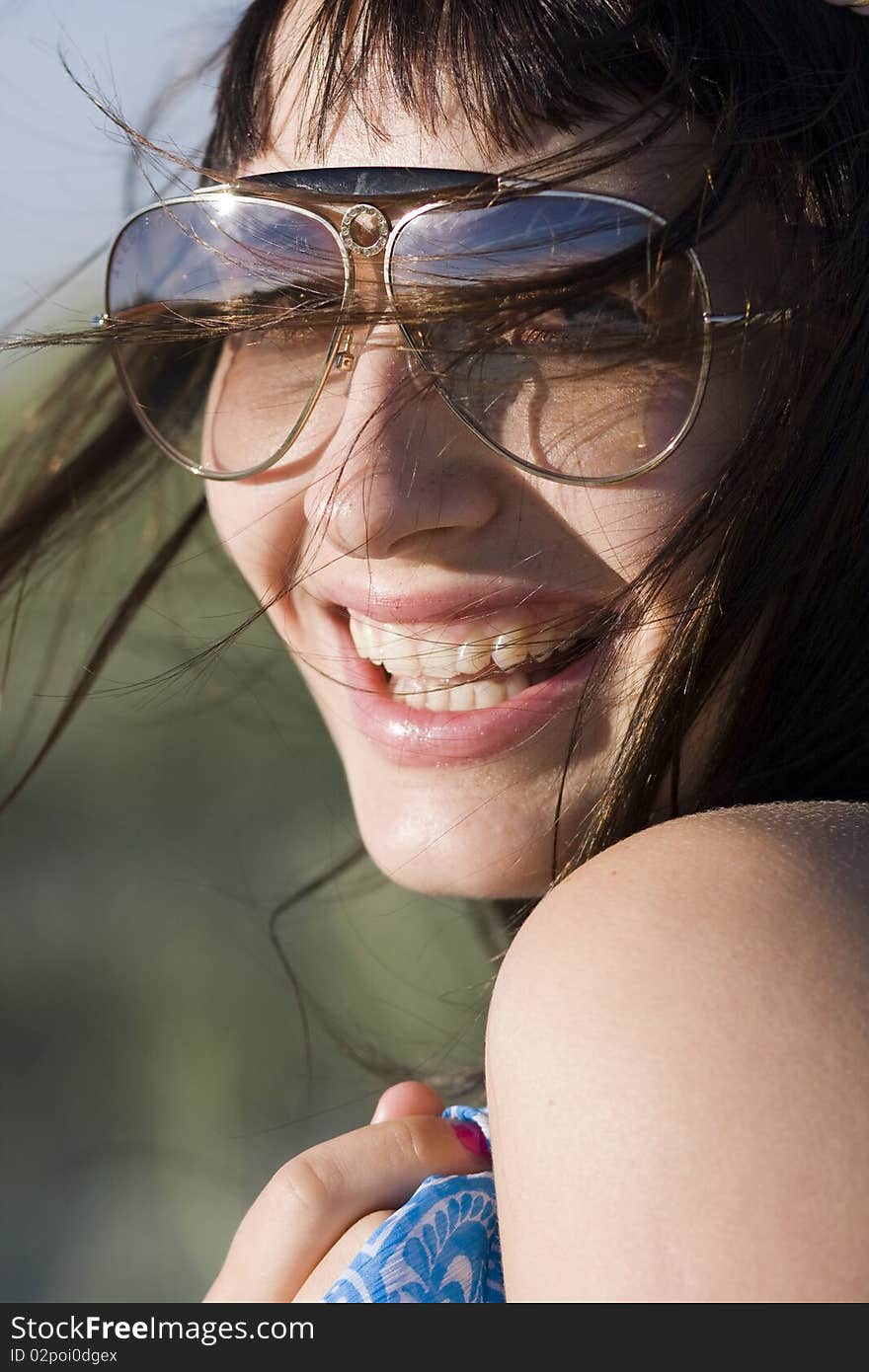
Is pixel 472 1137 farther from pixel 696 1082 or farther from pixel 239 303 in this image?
pixel 239 303

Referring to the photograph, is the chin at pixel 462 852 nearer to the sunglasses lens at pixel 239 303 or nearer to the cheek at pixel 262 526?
the cheek at pixel 262 526

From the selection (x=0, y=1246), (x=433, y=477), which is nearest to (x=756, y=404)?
(x=433, y=477)

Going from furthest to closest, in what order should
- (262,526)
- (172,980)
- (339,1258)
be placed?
(172,980) < (262,526) < (339,1258)

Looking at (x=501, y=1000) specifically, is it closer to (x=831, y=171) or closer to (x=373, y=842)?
(x=373, y=842)

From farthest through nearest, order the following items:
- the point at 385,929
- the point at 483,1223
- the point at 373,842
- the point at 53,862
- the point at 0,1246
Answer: the point at 53,862, the point at 385,929, the point at 0,1246, the point at 373,842, the point at 483,1223

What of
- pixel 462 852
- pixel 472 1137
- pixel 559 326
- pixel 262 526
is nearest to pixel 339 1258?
pixel 472 1137

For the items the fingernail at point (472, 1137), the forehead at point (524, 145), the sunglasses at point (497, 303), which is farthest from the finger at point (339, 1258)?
the forehead at point (524, 145)

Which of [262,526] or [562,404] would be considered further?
[262,526]

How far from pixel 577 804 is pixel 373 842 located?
0.29 m

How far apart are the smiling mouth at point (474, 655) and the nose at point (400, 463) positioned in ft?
0.44

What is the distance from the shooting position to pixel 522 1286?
77 cm

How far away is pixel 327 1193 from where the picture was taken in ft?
4.04

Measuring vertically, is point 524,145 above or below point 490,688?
above

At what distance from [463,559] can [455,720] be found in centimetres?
22
